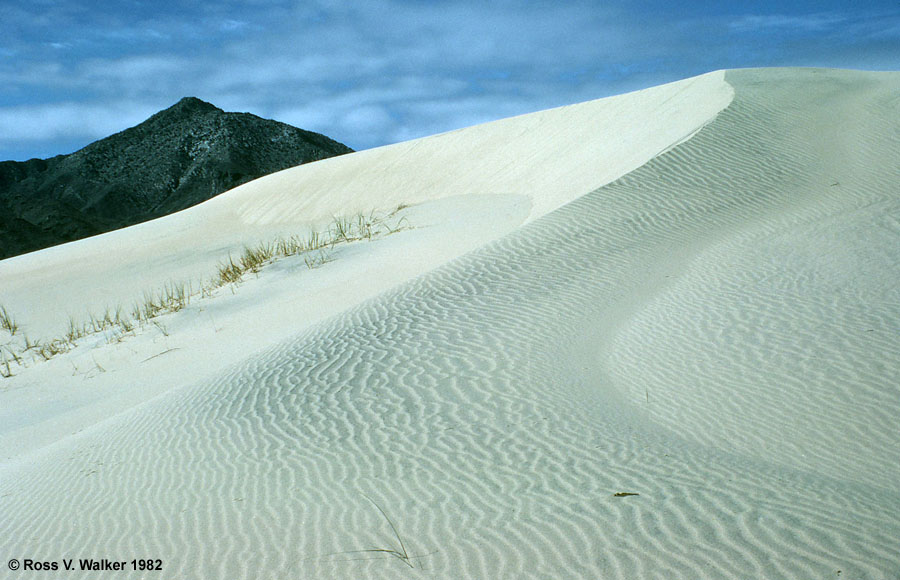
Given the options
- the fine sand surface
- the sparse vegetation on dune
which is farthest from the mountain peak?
the fine sand surface

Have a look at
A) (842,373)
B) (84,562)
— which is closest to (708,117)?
(842,373)

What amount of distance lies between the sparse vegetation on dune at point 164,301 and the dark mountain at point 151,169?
51.5 metres

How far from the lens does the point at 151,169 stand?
237 ft

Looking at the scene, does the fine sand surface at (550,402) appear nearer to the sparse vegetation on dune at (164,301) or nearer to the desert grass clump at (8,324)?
the sparse vegetation on dune at (164,301)

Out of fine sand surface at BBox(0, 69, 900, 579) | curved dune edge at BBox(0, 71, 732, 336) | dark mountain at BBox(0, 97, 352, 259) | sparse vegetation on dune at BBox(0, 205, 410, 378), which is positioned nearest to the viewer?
fine sand surface at BBox(0, 69, 900, 579)

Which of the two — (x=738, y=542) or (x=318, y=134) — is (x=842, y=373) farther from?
(x=318, y=134)

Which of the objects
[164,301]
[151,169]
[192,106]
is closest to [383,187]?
[164,301]

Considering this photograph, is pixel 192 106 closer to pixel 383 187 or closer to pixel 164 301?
pixel 383 187

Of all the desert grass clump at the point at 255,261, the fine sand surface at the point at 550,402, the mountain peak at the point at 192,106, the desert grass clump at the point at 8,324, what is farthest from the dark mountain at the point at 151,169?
the fine sand surface at the point at 550,402

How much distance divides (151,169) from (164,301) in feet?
224

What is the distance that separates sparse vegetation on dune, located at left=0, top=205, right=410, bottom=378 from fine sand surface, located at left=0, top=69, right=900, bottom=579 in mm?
539

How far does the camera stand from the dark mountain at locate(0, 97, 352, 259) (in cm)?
6381

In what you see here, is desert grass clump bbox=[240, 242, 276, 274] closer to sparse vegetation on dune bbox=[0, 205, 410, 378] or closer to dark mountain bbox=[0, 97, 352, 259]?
sparse vegetation on dune bbox=[0, 205, 410, 378]

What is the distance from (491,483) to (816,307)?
3190mm
